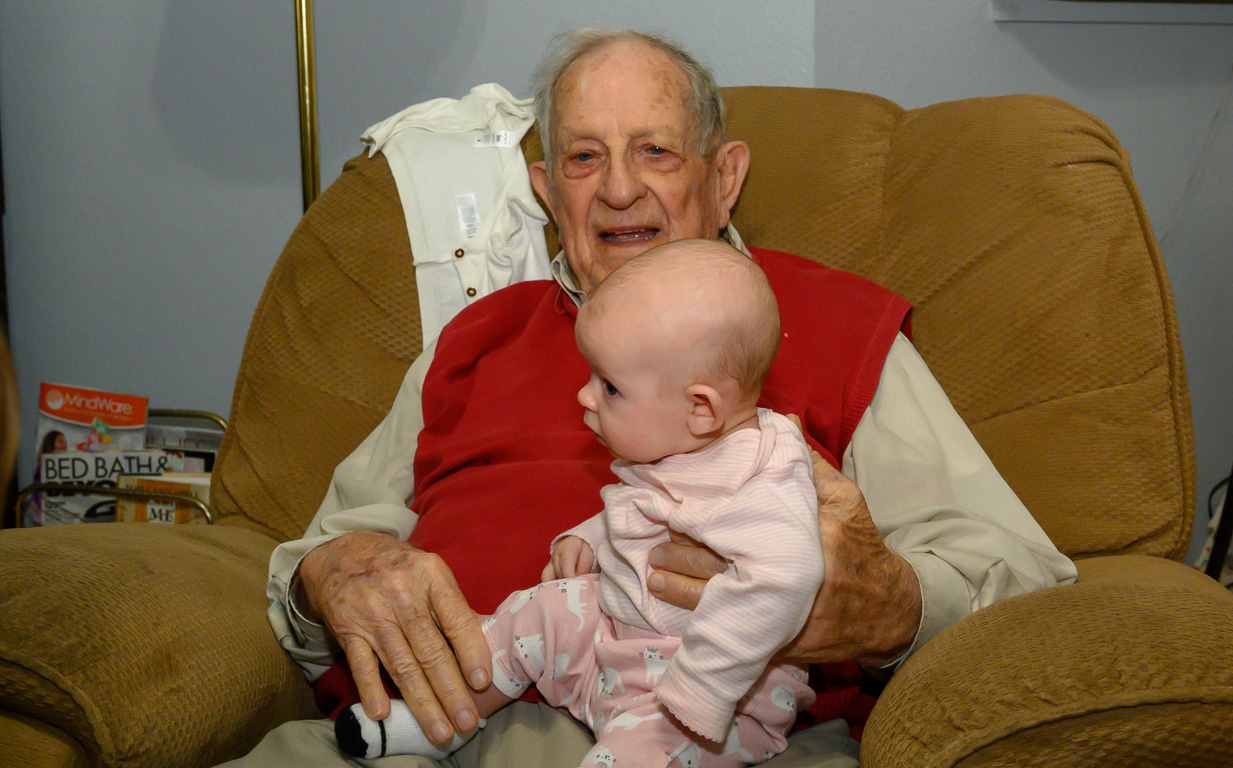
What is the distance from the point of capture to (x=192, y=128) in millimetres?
2496

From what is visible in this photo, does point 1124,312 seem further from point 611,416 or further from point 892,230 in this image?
point 611,416

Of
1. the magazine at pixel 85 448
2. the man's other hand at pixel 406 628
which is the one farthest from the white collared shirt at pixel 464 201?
the magazine at pixel 85 448

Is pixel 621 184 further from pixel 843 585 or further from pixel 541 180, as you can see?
pixel 843 585

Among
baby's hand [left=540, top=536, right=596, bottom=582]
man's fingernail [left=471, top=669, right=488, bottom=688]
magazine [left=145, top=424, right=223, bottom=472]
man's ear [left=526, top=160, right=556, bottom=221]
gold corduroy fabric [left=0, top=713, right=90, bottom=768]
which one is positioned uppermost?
man's ear [left=526, top=160, right=556, bottom=221]

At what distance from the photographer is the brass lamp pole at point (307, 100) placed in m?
2.23

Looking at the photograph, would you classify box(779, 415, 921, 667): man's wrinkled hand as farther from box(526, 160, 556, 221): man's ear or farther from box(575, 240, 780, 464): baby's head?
box(526, 160, 556, 221): man's ear

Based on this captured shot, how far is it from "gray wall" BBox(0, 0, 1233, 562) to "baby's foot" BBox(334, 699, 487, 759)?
1588 millimetres

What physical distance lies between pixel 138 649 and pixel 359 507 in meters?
0.42

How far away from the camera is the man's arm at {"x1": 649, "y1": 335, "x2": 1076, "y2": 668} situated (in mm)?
1012

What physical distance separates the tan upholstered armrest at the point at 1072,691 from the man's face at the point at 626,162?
0.82 m

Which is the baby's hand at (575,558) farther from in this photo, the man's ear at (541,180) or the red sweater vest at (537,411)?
the man's ear at (541,180)

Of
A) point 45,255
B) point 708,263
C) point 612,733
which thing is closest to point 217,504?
point 612,733

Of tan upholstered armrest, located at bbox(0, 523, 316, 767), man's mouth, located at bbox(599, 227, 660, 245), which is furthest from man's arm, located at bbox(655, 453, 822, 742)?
man's mouth, located at bbox(599, 227, 660, 245)

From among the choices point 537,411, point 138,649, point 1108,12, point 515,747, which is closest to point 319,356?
point 537,411
